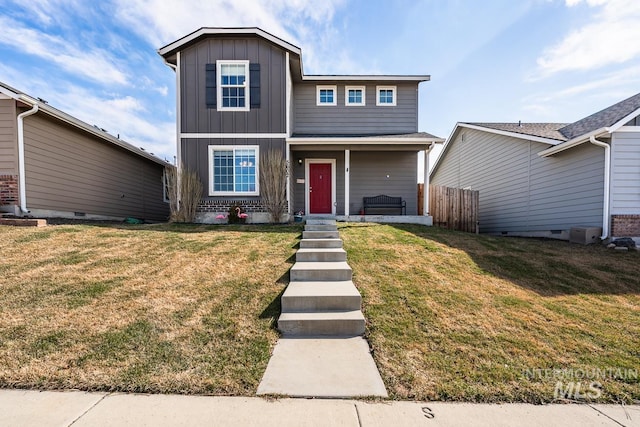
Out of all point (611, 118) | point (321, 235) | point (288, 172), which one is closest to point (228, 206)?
point (288, 172)

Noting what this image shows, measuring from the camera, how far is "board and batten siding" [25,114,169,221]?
27.7 ft

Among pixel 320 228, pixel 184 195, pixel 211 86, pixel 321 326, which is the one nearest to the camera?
pixel 321 326

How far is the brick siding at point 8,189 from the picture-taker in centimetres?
798

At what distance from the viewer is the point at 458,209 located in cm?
1054

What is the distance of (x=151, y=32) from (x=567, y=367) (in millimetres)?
13527

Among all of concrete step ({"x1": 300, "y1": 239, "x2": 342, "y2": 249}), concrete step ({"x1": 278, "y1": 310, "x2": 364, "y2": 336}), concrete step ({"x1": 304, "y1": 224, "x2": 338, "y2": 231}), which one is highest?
concrete step ({"x1": 304, "y1": 224, "x2": 338, "y2": 231})

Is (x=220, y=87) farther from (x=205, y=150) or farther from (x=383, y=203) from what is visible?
(x=383, y=203)

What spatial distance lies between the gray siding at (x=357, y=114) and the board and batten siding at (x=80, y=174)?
7439 millimetres

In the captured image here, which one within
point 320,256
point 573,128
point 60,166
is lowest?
point 320,256

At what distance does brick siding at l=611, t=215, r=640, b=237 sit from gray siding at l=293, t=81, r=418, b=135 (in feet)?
22.0

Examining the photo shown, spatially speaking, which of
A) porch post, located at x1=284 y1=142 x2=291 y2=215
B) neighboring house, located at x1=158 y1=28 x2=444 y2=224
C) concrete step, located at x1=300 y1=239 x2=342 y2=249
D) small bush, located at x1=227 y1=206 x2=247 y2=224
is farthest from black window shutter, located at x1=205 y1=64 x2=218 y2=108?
concrete step, located at x1=300 y1=239 x2=342 y2=249

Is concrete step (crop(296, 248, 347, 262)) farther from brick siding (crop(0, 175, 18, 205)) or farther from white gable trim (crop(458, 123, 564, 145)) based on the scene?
brick siding (crop(0, 175, 18, 205))

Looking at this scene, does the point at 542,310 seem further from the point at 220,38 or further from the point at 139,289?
the point at 220,38

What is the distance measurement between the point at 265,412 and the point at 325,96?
1144 centimetres
